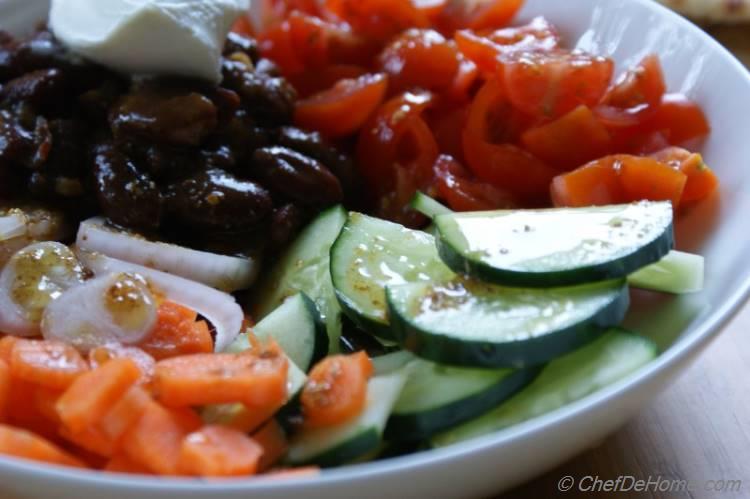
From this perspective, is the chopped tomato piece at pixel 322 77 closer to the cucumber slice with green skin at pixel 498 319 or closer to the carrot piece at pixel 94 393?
the cucumber slice with green skin at pixel 498 319

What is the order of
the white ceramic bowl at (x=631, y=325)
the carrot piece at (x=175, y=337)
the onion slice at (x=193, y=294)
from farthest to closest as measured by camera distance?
the onion slice at (x=193, y=294)
the carrot piece at (x=175, y=337)
the white ceramic bowl at (x=631, y=325)

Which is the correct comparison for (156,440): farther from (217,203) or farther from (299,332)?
(217,203)

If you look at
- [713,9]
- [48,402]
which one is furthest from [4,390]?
[713,9]

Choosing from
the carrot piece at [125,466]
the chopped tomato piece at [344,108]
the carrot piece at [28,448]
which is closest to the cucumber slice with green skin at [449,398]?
the carrot piece at [125,466]

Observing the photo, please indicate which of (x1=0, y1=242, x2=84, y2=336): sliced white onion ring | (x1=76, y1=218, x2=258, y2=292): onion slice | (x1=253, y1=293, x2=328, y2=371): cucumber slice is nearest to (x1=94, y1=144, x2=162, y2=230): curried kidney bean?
(x1=76, y1=218, x2=258, y2=292): onion slice

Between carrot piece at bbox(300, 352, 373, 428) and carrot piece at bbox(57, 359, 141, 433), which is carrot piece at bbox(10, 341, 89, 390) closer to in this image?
carrot piece at bbox(57, 359, 141, 433)

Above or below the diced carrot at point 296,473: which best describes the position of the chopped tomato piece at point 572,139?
above
